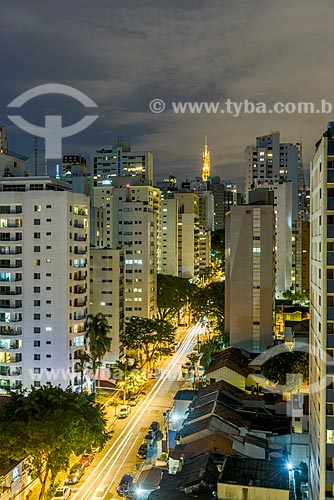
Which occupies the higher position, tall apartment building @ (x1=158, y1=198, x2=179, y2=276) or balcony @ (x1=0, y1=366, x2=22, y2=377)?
tall apartment building @ (x1=158, y1=198, x2=179, y2=276)

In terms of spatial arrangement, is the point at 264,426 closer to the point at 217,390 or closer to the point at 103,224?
the point at 217,390

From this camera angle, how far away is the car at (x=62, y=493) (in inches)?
1055

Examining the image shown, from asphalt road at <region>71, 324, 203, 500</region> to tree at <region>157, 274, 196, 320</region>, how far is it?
716 inches

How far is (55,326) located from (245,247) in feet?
66.5

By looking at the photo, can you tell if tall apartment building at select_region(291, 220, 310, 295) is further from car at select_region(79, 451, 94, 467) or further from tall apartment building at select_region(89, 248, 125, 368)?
car at select_region(79, 451, 94, 467)

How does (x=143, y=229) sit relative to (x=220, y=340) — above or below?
above

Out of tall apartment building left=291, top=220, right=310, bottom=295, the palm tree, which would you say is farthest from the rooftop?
tall apartment building left=291, top=220, right=310, bottom=295

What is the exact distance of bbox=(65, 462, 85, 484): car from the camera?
29016 millimetres

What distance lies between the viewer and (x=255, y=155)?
387 ft

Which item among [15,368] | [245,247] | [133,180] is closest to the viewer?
[15,368]

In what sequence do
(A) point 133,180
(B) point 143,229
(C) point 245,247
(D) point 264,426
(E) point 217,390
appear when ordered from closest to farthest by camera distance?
1. (D) point 264,426
2. (E) point 217,390
3. (C) point 245,247
4. (B) point 143,229
5. (A) point 133,180

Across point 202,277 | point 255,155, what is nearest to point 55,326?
point 202,277

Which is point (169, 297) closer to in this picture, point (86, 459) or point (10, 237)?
point (10, 237)

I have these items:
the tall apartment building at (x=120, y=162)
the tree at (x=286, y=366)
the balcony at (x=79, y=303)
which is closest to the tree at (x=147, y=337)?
the balcony at (x=79, y=303)
